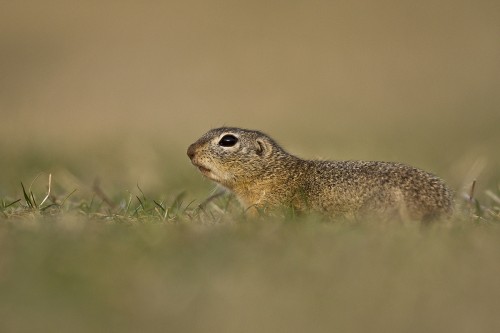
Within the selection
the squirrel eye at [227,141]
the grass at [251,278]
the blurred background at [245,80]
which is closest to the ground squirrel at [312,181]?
the squirrel eye at [227,141]

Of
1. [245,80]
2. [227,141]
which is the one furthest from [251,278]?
[245,80]

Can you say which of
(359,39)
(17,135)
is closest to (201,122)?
(17,135)

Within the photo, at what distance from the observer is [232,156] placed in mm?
8812

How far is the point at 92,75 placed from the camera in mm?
24531

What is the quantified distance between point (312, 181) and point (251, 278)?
3.05 metres

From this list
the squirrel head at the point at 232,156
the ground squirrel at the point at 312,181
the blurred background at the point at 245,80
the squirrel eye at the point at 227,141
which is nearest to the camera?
the ground squirrel at the point at 312,181

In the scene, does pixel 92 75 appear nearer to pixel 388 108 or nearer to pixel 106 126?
pixel 106 126

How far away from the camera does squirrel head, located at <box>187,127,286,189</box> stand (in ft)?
28.5

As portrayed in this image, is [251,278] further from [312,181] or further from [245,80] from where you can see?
[245,80]

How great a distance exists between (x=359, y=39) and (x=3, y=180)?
59.9ft

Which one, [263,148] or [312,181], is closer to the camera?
[312,181]

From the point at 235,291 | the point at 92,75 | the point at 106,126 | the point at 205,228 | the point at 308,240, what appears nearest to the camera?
the point at 235,291

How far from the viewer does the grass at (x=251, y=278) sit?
464 cm

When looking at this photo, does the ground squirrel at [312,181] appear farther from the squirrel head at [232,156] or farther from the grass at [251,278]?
the grass at [251,278]
